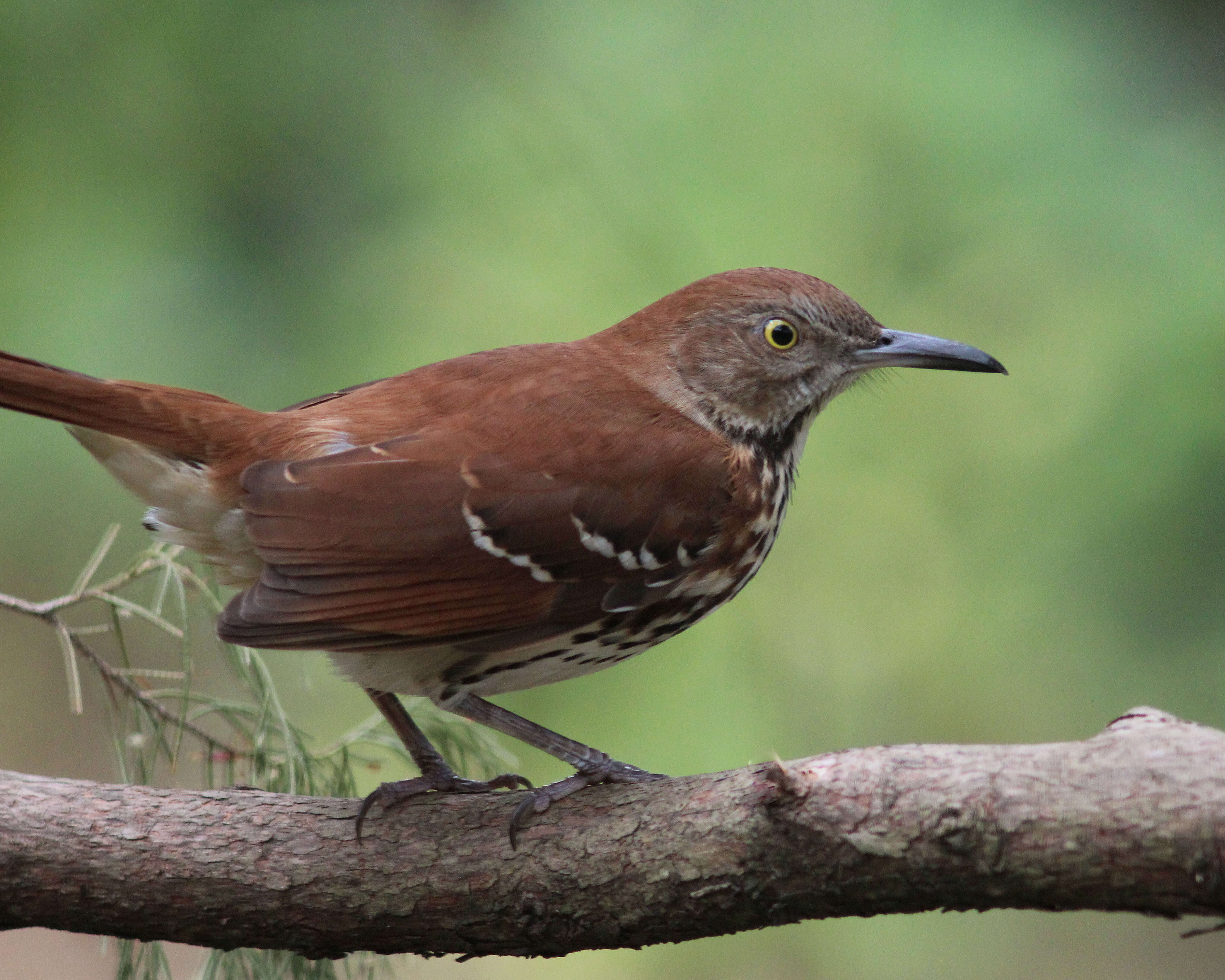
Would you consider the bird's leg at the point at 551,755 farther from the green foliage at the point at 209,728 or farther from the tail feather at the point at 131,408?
the tail feather at the point at 131,408

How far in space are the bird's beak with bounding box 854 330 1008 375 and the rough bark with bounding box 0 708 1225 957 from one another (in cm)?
126

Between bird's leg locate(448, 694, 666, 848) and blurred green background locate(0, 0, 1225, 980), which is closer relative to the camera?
bird's leg locate(448, 694, 666, 848)

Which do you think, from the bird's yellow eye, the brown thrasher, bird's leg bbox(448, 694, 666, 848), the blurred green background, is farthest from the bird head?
bird's leg bbox(448, 694, 666, 848)

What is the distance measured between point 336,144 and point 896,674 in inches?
93.9

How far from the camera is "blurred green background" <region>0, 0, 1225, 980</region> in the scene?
3.45m

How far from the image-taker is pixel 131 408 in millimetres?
2680

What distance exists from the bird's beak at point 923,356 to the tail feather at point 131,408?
4.75 ft

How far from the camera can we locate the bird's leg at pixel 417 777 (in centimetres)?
260

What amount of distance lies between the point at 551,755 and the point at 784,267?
1.60m

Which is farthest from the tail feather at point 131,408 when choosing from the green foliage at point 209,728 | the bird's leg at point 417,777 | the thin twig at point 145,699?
the bird's leg at point 417,777

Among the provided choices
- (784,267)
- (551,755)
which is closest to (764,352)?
(784,267)

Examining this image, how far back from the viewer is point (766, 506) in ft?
9.82

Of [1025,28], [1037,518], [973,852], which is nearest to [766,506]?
[1037,518]

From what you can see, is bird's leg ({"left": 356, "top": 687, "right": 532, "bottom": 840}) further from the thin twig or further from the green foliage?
the thin twig
